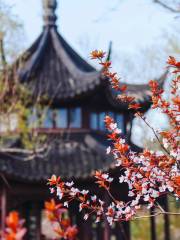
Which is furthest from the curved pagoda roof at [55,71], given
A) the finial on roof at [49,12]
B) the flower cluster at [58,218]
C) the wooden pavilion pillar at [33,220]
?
the flower cluster at [58,218]

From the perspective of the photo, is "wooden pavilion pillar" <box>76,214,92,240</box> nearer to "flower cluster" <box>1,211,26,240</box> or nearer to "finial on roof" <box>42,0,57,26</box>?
"finial on roof" <box>42,0,57,26</box>

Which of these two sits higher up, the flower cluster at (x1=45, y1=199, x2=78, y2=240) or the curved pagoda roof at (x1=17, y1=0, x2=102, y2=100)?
the curved pagoda roof at (x1=17, y1=0, x2=102, y2=100)

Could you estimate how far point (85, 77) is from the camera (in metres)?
13.7

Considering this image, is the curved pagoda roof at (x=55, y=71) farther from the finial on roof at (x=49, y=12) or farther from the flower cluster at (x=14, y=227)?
the flower cluster at (x=14, y=227)

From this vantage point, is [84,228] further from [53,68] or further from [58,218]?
[58,218]

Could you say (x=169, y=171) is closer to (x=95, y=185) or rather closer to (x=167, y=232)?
(x=95, y=185)

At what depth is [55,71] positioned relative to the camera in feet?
47.8

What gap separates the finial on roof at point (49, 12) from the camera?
15.7m

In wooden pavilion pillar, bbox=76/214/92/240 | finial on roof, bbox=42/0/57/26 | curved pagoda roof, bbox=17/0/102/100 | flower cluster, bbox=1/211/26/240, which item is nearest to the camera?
flower cluster, bbox=1/211/26/240

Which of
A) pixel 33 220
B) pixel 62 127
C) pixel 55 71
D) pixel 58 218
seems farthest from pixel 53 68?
pixel 58 218

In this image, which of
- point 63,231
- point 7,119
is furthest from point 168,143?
point 7,119

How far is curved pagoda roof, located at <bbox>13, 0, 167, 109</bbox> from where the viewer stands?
13.4m

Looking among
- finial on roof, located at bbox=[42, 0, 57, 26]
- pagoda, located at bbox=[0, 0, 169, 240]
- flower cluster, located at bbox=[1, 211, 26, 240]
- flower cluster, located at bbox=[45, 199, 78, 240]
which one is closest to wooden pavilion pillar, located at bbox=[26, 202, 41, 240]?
pagoda, located at bbox=[0, 0, 169, 240]

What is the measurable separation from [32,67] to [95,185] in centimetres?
374
